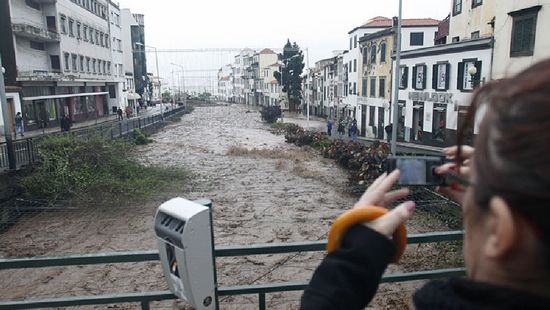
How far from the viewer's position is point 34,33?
30719mm

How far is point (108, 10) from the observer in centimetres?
4994

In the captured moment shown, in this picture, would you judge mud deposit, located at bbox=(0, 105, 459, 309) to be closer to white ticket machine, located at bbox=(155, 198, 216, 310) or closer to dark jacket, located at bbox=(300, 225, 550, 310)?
white ticket machine, located at bbox=(155, 198, 216, 310)

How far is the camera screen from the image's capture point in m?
1.47

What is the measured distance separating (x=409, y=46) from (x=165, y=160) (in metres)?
25.2

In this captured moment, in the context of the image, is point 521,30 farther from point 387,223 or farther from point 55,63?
point 55,63

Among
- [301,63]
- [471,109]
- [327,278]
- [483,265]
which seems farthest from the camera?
[301,63]

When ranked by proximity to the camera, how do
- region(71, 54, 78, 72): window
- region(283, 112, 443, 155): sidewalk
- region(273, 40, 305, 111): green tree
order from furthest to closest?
1. region(273, 40, 305, 111): green tree
2. region(71, 54, 78, 72): window
3. region(283, 112, 443, 155): sidewalk

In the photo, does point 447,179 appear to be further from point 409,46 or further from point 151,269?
point 409,46

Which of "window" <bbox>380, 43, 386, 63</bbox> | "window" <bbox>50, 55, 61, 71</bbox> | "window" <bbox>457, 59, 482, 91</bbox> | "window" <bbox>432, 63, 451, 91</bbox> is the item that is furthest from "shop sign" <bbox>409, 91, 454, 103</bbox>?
"window" <bbox>50, 55, 61, 71</bbox>

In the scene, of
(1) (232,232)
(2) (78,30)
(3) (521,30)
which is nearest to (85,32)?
(2) (78,30)

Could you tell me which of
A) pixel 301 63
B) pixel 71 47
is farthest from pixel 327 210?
pixel 301 63

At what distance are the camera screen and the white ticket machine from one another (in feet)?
4.28

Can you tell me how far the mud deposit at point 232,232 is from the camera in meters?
8.21

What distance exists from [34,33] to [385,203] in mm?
35484
